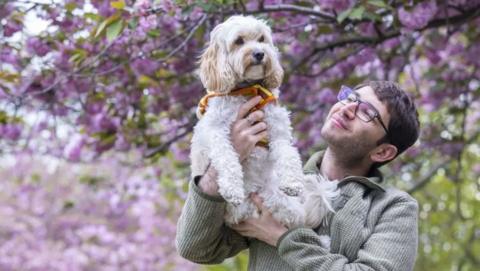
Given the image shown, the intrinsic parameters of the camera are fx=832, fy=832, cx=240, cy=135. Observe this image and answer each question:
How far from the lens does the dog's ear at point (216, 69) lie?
255 cm

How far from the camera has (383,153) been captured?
2.99 meters

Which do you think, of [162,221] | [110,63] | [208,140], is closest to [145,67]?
[110,63]

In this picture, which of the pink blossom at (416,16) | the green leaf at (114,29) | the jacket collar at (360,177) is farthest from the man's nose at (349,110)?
the pink blossom at (416,16)

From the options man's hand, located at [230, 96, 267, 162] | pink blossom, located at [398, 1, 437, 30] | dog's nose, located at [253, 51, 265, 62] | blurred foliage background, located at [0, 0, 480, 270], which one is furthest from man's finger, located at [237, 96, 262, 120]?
pink blossom, located at [398, 1, 437, 30]

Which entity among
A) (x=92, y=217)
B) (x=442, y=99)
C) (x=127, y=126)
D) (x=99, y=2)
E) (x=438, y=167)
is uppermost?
(x=99, y=2)

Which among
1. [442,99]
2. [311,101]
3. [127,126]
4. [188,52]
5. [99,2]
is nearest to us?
[99,2]

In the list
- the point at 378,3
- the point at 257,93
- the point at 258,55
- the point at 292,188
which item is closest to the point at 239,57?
the point at 258,55

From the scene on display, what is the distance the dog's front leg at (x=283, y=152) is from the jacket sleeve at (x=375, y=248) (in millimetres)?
164

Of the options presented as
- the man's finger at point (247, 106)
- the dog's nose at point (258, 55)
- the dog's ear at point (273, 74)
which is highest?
the dog's nose at point (258, 55)

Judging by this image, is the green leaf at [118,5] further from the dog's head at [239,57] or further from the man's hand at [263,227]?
the man's hand at [263,227]

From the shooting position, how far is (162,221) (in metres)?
10.9

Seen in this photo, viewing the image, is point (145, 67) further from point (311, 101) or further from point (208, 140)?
point (208, 140)

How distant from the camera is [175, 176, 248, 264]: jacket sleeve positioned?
2.66 m

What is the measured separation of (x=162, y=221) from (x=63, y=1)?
22.2 ft
